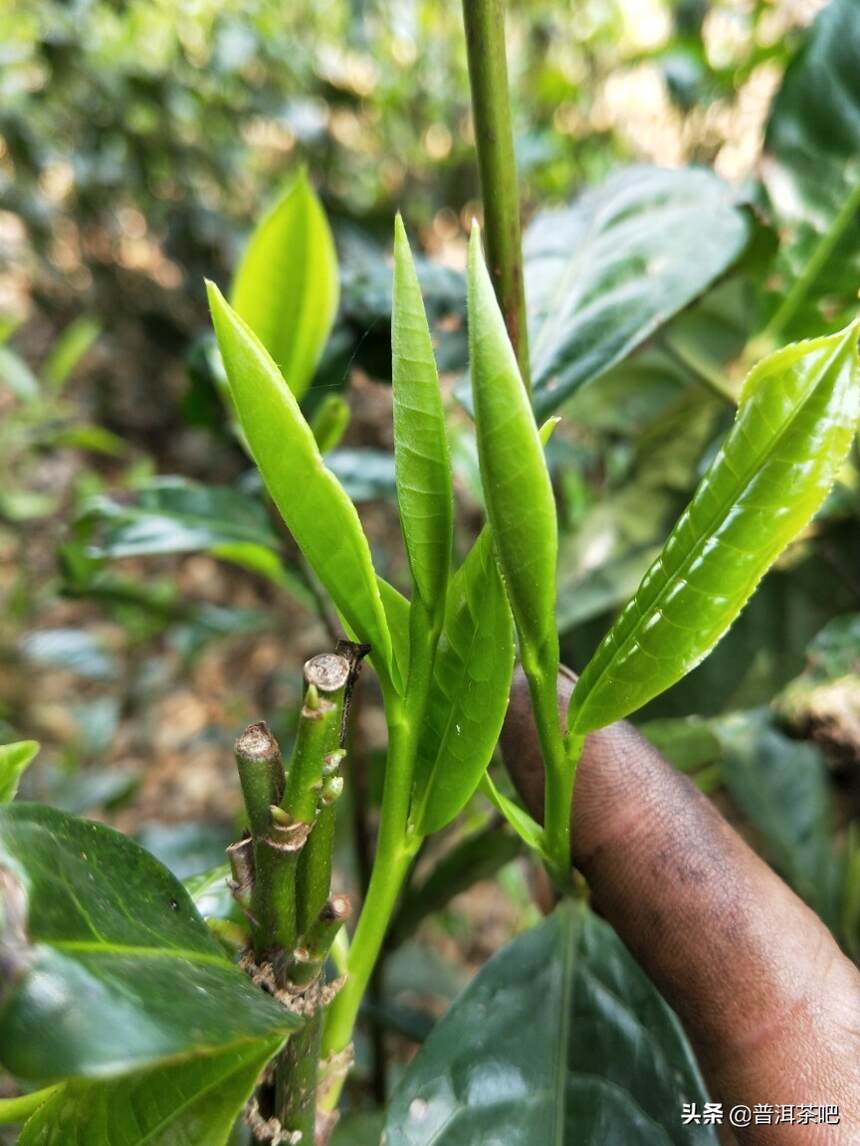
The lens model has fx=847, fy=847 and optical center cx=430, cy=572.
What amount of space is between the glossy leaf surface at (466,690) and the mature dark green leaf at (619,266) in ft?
0.67

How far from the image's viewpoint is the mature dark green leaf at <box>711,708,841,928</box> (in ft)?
2.17

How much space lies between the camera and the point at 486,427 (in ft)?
0.81

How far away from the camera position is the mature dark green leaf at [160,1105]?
10.7 inches

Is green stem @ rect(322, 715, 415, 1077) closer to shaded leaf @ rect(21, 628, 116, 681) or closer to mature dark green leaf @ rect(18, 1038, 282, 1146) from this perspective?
mature dark green leaf @ rect(18, 1038, 282, 1146)

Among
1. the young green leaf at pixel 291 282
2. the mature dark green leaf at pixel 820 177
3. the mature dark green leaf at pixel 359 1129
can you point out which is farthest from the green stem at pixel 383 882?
the mature dark green leaf at pixel 820 177

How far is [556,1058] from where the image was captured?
395 millimetres

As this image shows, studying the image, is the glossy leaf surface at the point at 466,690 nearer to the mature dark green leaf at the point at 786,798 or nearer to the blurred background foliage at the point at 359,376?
the blurred background foliage at the point at 359,376

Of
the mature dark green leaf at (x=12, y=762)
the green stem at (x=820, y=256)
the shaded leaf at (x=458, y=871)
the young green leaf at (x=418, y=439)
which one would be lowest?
the shaded leaf at (x=458, y=871)

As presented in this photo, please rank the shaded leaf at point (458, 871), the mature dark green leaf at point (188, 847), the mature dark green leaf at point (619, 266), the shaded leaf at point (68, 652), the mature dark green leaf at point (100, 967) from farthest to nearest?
the shaded leaf at point (68, 652) < the mature dark green leaf at point (188, 847) < the shaded leaf at point (458, 871) < the mature dark green leaf at point (619, 266) < the mature dark green leaf at point (100, 967)

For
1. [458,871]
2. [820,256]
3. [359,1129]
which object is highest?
[820,256]

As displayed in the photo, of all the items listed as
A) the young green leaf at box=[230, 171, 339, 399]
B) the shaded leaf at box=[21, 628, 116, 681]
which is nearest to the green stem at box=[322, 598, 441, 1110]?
the young green leaf at box=[230, 171, 339, 399]

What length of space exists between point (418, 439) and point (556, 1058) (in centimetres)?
30

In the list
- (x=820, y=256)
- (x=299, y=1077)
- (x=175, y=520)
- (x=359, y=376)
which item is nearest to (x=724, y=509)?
(x=299, y=1077)

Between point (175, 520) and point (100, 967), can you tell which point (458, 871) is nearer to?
point (175, 520)
